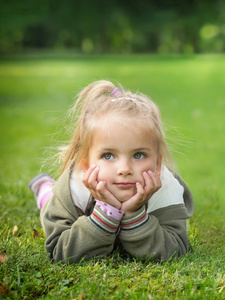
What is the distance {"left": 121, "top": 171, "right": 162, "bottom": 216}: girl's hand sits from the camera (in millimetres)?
2944

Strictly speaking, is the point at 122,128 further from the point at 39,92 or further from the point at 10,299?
the point at 39,92

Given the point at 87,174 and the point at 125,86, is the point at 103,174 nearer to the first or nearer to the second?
the point at 87,174

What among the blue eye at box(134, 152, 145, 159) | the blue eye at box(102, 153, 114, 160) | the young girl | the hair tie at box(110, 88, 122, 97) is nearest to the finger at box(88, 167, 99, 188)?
the young girl

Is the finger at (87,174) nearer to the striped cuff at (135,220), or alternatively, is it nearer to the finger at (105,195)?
the finger at (105,195)

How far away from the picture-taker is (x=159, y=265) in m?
3.03

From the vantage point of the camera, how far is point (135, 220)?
299 cm

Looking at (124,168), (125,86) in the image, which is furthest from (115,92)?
(124,168)

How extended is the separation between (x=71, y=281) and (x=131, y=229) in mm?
498

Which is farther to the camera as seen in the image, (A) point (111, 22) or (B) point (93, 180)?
(A) point (111, 22)

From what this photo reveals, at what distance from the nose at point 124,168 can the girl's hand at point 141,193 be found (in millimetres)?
89

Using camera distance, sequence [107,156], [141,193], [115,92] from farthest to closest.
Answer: [115,92], [107,156], [141,193]

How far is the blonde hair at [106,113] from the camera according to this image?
3.13m

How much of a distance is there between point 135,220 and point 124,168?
325 millimetres

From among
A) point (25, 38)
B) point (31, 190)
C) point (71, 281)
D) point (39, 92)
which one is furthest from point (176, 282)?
point (25, 38)
